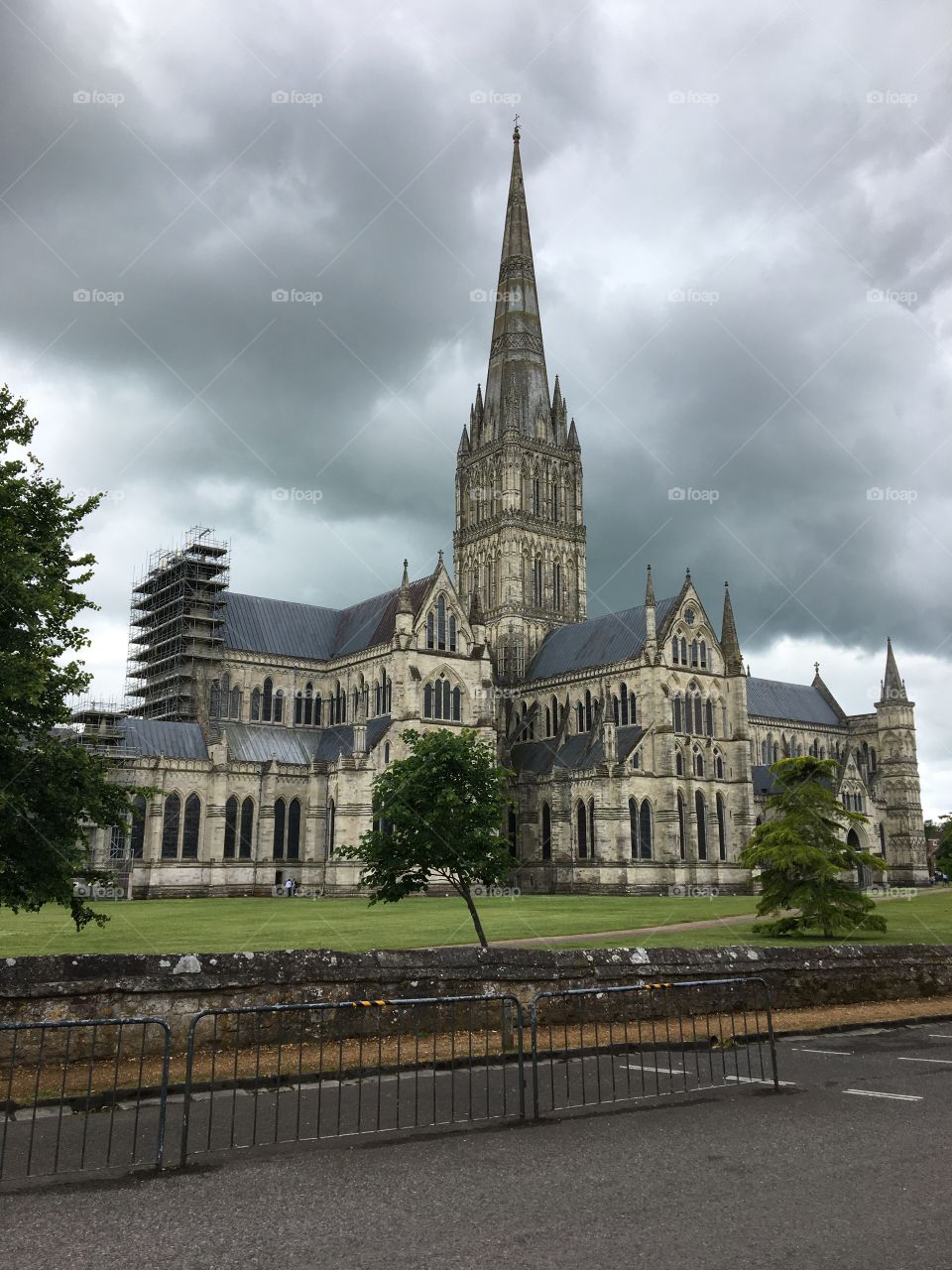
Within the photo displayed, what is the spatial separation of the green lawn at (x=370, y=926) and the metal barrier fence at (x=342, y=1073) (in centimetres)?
730

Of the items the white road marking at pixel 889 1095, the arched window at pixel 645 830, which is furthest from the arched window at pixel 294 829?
the white road marking at pixel 889 1095

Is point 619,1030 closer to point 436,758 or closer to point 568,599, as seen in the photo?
point 436,758

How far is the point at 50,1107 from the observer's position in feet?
31.3

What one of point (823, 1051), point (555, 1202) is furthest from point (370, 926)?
point (555, 1202)

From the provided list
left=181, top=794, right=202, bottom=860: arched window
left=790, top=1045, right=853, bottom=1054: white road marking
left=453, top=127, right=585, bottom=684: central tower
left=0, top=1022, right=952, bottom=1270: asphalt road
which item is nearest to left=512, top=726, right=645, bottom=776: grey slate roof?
left=453, top=127, right=585, bottom=684: central tower

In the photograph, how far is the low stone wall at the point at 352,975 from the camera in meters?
10.9

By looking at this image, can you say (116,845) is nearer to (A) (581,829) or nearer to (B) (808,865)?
(A) (581,829)

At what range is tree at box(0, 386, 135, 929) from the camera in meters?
18.4

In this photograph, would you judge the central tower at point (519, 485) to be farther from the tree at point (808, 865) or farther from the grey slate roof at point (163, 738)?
the tree at point (808, 865)

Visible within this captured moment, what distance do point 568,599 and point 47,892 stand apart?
232 ft

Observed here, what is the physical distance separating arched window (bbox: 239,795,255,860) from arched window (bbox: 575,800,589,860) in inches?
793

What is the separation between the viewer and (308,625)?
76.1 m

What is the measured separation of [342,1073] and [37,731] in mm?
11515

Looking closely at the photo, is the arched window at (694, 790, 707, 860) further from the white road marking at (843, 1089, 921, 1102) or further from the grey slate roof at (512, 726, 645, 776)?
the white road marking at (843, 1089, 921, 1102)
